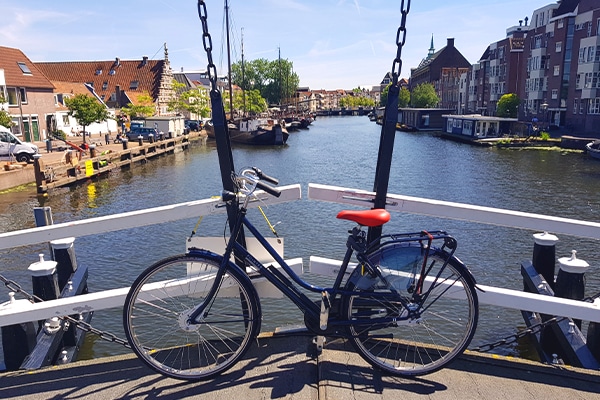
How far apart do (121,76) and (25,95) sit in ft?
98.8

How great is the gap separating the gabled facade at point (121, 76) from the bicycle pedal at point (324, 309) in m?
62.0

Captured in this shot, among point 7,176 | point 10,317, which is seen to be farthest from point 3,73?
point 10,317

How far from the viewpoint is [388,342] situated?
123 inches

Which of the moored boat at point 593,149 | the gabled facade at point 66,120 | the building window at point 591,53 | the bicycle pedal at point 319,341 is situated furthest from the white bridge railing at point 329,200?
the building window at point 591,53

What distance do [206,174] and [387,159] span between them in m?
25.7

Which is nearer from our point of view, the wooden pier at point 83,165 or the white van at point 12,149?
the wooden pier at point 83,165

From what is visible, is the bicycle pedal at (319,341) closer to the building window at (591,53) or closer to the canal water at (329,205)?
the canal water at (329,205)

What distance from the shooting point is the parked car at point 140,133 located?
42.5 m

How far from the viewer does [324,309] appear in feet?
9.47

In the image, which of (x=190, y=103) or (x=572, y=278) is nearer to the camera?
(x=572, y=278)

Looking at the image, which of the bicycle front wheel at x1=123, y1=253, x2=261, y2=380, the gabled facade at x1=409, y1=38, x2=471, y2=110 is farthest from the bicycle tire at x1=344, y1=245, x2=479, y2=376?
the gabled facade at x1=409, y1=38, x2=471, y2=110

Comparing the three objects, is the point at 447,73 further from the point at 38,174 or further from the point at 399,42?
the point at 399,42

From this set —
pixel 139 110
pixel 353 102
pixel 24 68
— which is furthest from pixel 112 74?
pixel 353 102

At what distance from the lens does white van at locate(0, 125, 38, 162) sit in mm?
23250
